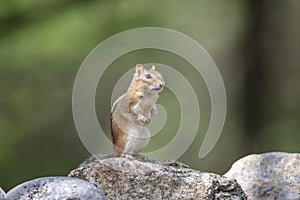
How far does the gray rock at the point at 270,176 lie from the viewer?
4766 mm

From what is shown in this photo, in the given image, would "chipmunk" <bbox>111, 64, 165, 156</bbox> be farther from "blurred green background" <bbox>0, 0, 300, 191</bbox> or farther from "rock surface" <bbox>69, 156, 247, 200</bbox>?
"blurred green background" <bbox>0, 0, 300, 191</bbox>

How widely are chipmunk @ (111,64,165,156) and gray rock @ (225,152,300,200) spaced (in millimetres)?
812

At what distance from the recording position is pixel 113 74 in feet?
35.8

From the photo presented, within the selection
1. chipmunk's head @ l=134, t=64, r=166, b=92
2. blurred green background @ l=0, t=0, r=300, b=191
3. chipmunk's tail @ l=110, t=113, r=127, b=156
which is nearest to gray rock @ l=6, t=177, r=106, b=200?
chipmunk's tail @ l=110, t=113, r=127, b=156

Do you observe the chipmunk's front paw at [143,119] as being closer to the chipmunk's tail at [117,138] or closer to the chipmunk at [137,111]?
the chipmunk at [137,111]

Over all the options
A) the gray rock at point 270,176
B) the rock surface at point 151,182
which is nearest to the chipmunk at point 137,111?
the rock surface at point 151,182

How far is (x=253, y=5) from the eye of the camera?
34.9 ft

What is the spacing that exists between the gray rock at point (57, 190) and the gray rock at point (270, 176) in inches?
51.2

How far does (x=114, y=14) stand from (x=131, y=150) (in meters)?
7.45

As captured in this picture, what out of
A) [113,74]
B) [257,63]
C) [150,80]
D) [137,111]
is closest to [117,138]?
[137,111]

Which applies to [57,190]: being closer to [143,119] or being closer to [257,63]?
[143,119]

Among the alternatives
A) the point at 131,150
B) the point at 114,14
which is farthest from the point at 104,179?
the point at 114,14

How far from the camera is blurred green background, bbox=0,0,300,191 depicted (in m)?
10.6

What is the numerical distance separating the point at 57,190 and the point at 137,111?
70 cm
